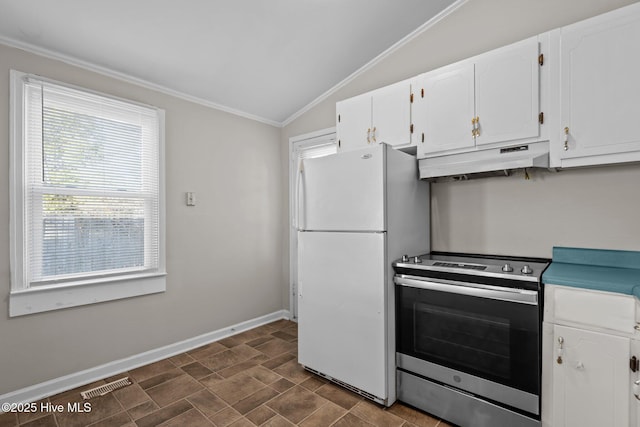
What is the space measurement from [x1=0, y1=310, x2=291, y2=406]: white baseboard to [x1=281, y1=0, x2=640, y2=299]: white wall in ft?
7.84

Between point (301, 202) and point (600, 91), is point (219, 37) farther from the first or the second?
point (600, 91)

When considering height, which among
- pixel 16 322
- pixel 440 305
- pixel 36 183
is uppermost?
pixel 36 183

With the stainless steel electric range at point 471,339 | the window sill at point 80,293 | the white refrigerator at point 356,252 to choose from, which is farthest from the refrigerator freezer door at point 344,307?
the window sill at point 80,293

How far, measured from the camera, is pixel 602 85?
5.52ft

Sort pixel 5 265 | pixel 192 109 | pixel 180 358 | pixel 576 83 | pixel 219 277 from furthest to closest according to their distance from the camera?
pixel 219 277, pixel 192 109, pixel 180 358, pixel 5 265, pixel 576 83

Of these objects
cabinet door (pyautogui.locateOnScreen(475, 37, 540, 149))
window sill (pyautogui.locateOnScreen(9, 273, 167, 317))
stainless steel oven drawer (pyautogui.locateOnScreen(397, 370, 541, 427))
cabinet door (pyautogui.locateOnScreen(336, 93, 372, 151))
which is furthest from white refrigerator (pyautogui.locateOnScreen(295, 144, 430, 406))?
window sill (pyautogui.locateOnScreen(9, 273, 167, 317))

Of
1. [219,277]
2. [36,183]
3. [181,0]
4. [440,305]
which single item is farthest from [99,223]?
[440,305]

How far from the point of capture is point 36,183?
2.27 m

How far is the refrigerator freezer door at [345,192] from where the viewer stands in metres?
2.13

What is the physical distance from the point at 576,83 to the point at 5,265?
3731mm

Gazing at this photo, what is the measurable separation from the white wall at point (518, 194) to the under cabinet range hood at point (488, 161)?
0.25m

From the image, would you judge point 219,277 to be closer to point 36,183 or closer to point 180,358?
point 180,358

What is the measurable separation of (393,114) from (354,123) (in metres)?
0.37

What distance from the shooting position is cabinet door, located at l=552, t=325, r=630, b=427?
141cm
